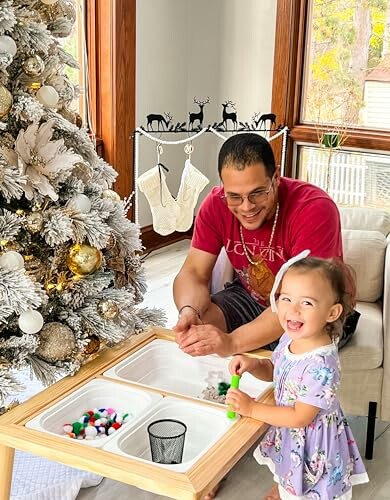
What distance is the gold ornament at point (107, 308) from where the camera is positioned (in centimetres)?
195

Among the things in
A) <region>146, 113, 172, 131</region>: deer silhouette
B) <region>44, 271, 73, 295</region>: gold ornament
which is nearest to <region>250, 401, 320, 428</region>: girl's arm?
<region>44, 271, 73, 295</region>: gold ornament

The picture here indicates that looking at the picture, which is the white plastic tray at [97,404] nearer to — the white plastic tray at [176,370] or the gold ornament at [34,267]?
the white plastic tray at [176,370]

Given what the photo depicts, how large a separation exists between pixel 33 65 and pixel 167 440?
0.92m

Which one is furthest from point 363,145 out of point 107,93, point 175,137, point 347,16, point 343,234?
point 343,234

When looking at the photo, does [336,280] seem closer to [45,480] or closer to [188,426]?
[188,426]

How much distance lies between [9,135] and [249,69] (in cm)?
326

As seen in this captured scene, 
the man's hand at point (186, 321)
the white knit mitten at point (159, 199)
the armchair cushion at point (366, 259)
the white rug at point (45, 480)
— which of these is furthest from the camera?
the white knit mitten at point (159, 199)

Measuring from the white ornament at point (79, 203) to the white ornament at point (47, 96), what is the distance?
0.24 m

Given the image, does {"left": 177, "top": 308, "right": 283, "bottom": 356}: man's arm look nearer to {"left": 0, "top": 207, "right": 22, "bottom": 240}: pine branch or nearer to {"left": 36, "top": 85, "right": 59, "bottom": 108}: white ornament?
{"left": 0, "top": 207, "right": 22, "bottom": 240}: pine branch

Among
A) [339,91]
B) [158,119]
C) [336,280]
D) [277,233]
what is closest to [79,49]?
[158,119]

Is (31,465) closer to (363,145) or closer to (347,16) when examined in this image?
(363,145)

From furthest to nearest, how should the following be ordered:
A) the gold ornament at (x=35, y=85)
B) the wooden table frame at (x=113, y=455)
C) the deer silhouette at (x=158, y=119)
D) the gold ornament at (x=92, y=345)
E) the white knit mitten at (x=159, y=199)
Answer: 1. the deer silhouette at (x=158, y=119)
2. the white knit mitten at (x=159, y=199)
3. the gold ornament at (x=92, y=345)
4. the gold ornament at (x=35, y=85)
5. the wooden table frame at (x=113, y=455)

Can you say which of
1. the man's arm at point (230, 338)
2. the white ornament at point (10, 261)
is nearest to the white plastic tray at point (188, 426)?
the man's arm at point (230, 338)

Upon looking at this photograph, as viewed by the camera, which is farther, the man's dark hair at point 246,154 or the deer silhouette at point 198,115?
the deer silhouette at point 198,115
